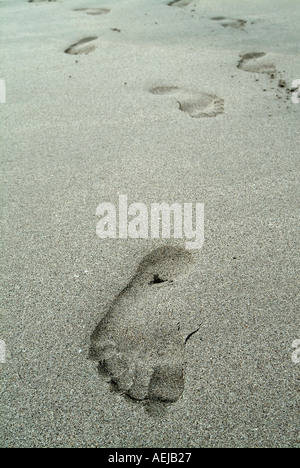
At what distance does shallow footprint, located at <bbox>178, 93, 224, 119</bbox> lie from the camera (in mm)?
2969

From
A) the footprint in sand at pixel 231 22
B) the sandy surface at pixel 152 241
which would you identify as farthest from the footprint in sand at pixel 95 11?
the footprint in sand at pixel 231 22

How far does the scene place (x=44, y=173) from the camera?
2.52m

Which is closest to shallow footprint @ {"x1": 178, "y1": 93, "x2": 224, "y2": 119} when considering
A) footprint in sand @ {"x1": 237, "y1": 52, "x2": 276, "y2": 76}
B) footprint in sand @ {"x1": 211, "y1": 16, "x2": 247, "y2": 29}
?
footprint in sand @ {"x1": 237, "y1": 52, "x2": 276, "y2": 76}

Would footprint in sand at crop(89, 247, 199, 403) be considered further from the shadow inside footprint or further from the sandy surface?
the shadow inside footprint

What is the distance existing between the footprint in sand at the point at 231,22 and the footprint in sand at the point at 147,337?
3387 millimetres

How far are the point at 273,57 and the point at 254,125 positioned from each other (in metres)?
1.21

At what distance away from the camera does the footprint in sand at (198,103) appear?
297 cm

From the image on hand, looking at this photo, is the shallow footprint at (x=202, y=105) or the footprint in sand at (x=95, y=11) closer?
the shallow footprint at (x=202, y=105)

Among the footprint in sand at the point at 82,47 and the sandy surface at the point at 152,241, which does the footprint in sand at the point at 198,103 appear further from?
the footprint in sand at the point at 82,47

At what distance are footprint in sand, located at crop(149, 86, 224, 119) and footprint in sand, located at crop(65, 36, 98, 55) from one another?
1.23 m

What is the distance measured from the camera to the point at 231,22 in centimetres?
442

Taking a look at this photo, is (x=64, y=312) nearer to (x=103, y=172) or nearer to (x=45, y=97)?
(x=103, y=172)

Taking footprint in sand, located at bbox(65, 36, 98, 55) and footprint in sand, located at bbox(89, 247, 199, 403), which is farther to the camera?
footprint in sand, located at bbox(65, 36, 98, 55)

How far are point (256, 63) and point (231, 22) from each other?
115 cm
